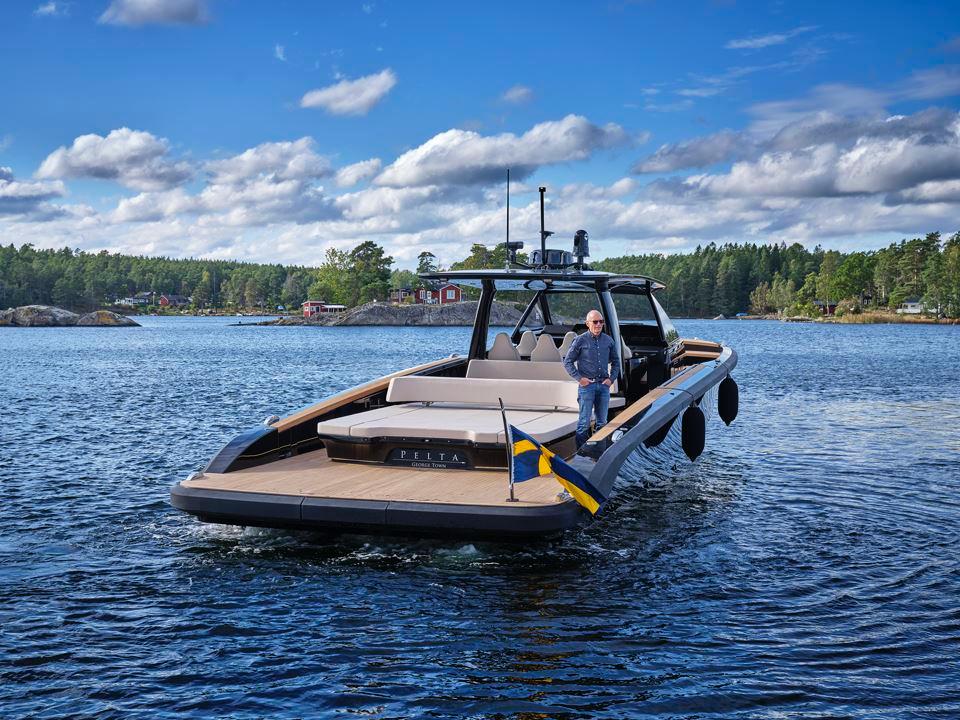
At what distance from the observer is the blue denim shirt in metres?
9.98

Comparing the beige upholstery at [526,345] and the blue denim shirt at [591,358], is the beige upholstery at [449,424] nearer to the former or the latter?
the blue denim shirt at [591,358]

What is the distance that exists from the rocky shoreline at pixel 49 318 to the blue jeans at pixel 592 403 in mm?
144404

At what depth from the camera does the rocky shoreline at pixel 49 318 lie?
137 metres

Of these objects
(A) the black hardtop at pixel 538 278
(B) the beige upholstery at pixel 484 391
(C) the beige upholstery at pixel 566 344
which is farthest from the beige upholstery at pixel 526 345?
(B) the beige upholstery at pixel 484 391

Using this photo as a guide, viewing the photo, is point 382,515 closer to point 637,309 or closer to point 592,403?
point 592,403

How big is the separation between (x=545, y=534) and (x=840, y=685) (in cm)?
226

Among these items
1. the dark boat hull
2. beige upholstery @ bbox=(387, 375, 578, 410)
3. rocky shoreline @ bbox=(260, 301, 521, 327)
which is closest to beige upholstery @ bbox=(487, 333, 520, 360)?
beige upholstery @ bbox=(387, 375, 578, 410)

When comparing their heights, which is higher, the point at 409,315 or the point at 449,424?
the point at 409,315

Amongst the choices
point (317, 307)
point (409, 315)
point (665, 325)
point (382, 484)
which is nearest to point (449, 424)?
point (382, 484)

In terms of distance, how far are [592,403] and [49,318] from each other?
145973 millimetres

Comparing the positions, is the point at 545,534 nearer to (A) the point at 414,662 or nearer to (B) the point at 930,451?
(A) the point at 414,662

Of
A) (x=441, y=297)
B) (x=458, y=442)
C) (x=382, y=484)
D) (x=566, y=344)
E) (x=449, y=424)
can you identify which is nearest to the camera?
(x=382, y=484)

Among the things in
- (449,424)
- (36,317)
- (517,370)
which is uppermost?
(36,317)

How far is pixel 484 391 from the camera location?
1006 cm
